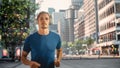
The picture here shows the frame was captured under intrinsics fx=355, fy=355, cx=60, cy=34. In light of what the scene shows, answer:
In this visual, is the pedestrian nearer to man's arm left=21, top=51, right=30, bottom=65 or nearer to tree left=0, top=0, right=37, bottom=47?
man's arm left=21, top=51, right=30, bottom=65

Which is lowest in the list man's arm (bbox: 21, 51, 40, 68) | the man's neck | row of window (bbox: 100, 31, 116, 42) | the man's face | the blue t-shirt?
man's arm (bbox: 21, 51, 40, 68)

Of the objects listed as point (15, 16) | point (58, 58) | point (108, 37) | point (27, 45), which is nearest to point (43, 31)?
point (27, 45)

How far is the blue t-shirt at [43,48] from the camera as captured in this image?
452 centimetres

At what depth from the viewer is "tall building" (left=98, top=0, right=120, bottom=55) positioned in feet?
354

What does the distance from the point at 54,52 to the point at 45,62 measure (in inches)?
8.2

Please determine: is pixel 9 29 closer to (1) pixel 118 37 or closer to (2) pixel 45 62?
(2) pixel 45 62

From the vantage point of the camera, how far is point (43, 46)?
4.54 m

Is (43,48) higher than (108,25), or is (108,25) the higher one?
(108,25)

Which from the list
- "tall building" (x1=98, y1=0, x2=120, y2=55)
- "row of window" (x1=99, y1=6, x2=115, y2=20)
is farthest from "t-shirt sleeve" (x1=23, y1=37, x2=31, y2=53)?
"row of window" (x1=99, y1=6, x2=115, y2=20)

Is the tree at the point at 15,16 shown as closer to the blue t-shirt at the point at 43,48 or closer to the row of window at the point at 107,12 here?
the blue t-shirt at the point at 43,48

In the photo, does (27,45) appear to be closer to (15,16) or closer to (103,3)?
(15,16)

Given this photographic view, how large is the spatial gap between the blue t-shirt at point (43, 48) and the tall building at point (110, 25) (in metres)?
101

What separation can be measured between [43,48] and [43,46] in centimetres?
3

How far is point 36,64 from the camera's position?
4.39 m
